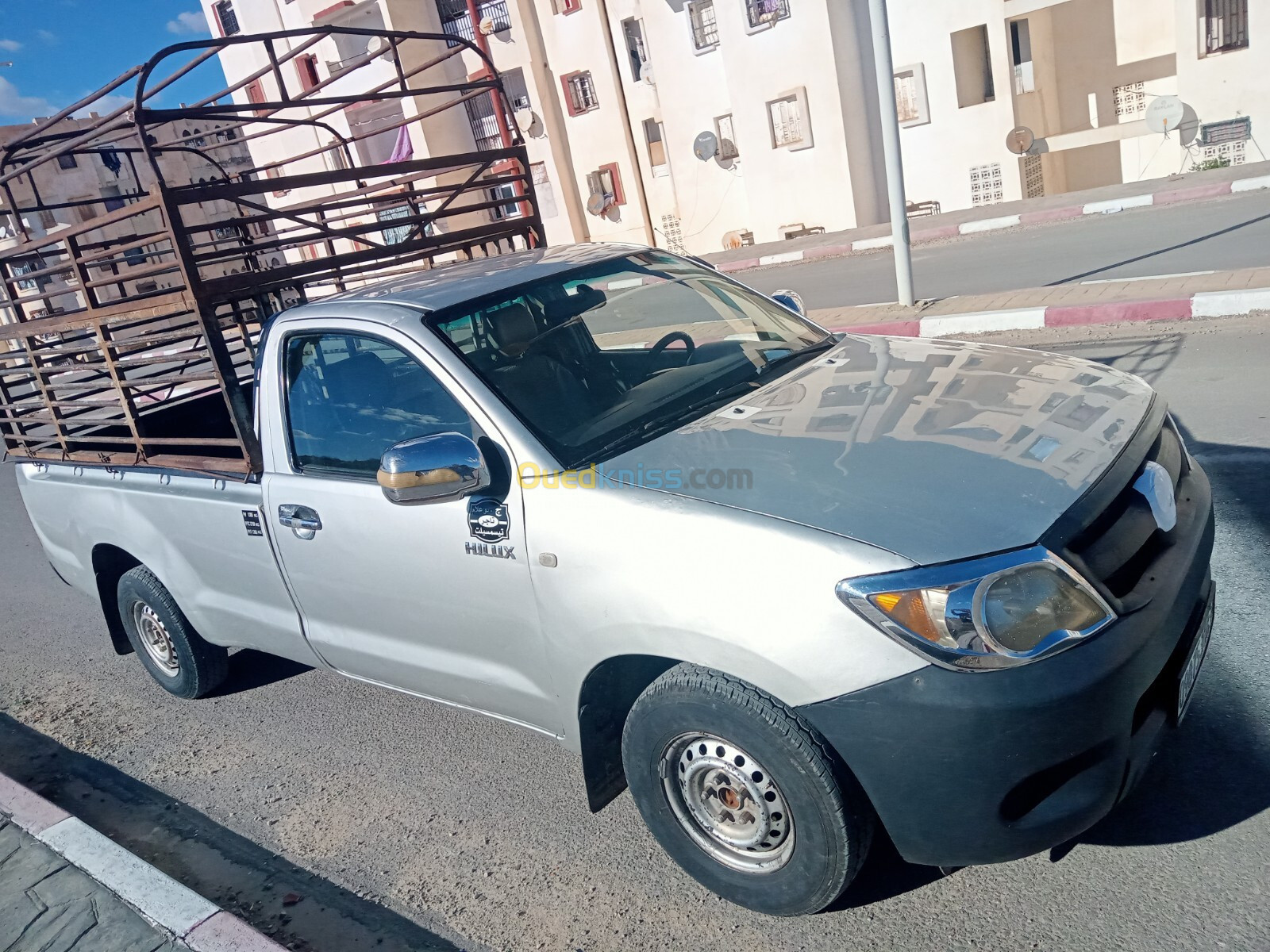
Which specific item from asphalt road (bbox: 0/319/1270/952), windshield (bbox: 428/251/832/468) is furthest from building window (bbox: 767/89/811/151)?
windshield (bbox: 428/251/832/468)

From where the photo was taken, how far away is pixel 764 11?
67.6ft

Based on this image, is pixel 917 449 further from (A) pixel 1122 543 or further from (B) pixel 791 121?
(B) pixel 791 121

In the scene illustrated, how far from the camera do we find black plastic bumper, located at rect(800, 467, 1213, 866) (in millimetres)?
2025

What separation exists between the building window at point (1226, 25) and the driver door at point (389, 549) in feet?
62.9

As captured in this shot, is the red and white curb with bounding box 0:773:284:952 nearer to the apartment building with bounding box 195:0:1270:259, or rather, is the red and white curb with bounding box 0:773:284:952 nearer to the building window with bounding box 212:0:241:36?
the apartment building with bounding box 195:0:1270:259

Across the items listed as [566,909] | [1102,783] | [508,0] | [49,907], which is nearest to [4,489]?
[49,907]

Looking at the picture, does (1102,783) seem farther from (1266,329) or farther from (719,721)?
(1266,329)

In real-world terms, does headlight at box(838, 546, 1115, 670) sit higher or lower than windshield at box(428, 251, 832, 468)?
lower

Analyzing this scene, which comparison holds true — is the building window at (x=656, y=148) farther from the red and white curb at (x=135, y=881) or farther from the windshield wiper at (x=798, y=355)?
the red and white curb at (x=135, y=881)

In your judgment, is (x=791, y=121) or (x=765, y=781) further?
(x=791, y=121)

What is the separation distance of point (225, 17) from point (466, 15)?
1012cm

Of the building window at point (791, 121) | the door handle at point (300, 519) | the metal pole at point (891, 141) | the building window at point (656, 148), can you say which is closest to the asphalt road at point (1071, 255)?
the metal pole at point (891, 141)

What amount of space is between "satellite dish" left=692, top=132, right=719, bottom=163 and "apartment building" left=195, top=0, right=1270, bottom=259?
0.16ft

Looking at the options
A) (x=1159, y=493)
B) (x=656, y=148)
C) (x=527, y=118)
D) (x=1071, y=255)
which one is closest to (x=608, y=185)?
(x=656, y=148)
